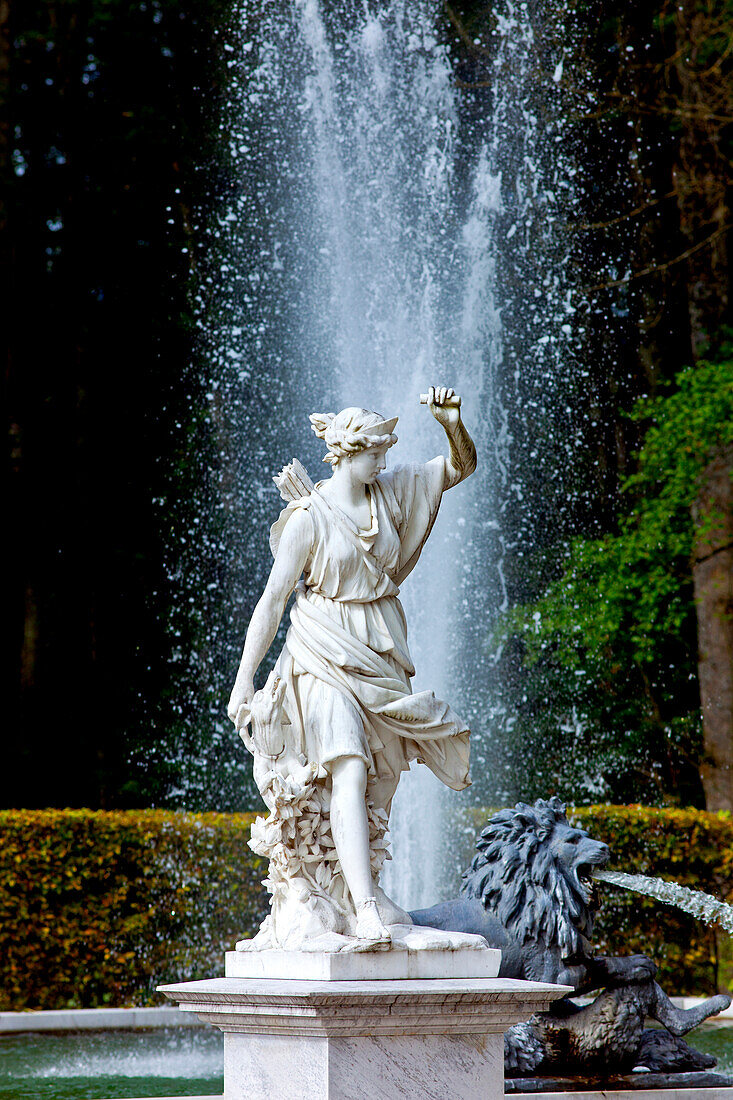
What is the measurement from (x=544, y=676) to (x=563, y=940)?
801 cm

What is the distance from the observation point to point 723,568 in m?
12.2

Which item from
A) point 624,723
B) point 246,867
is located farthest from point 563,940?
point 624,723

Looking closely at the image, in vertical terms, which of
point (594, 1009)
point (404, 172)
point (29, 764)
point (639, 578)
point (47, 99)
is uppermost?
point (47, 99)

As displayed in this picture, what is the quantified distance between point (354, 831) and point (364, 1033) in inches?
21.7

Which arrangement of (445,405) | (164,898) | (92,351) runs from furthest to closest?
(92,351)
(164,898)
(445,405)

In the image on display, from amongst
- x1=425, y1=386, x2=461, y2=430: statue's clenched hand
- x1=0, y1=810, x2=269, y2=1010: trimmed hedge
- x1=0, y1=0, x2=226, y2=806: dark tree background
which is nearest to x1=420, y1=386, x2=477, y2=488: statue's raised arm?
x1=425, y1=386, x2=461, y2=430: statue's clenched hand

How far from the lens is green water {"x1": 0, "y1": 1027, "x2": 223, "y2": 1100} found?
19.4 feet

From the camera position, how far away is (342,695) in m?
4.13

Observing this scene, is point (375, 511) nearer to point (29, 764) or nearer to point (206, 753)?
point (206, 753)

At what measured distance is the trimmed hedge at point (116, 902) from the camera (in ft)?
29.7

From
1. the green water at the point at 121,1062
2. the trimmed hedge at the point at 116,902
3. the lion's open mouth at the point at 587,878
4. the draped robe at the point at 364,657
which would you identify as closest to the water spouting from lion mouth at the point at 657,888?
the lion's open mouth at the point at 587,878

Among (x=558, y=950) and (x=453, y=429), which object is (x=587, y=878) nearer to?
Result: (x=558, y=950)

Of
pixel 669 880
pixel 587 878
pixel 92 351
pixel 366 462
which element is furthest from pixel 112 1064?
pixel 92 351

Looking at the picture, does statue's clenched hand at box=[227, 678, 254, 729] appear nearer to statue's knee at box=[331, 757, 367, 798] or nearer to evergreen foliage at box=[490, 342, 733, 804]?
statue's knee at box=[331, 757, 367, 798]
